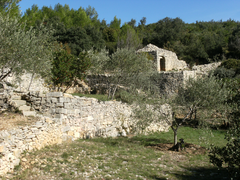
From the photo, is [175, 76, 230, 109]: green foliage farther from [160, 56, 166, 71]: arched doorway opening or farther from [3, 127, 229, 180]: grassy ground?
[160, 56, 166, 71]: arched doorway opening

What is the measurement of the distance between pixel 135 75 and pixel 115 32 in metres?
28.0

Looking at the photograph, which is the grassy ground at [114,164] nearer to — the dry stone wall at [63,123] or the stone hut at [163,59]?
the dry stone wall at [63,123]

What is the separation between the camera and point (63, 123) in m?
10.5

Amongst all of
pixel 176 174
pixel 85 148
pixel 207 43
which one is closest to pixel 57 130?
pixel 85 148

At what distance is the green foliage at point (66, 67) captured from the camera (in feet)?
50.6

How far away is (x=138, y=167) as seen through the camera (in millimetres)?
7477

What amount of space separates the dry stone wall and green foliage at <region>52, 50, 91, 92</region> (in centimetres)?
436

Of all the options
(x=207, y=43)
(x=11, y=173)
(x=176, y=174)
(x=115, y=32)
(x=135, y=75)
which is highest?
(x=115, y=32)

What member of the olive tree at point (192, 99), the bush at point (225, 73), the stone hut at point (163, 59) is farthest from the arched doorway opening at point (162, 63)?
the olive tree at point (192, 99)

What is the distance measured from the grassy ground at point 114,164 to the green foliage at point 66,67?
25.8 feet

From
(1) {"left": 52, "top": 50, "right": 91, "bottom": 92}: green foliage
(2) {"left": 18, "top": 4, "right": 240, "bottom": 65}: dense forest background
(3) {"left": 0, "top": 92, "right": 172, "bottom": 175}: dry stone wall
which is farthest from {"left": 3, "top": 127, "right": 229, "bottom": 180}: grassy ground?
(2) {"left": 18, "top": 4, "right": 240, "bottom": 65}: dense forest background

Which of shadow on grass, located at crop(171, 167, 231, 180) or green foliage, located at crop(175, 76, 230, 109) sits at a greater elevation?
green foliage, located at crop(175, 76, 230, 109)

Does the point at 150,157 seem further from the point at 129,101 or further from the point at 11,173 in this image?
the point at 129,101

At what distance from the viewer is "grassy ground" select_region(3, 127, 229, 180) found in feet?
20.4
